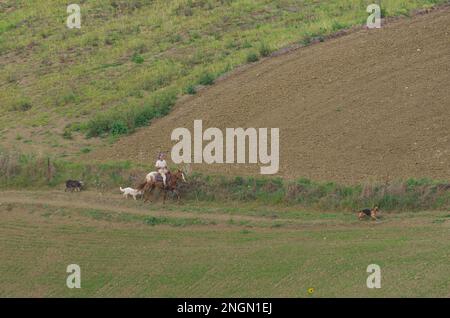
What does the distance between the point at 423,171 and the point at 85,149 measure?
1083 centimetres

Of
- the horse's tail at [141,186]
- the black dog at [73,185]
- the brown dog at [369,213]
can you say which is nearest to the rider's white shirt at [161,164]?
the horse's tail at [141,186]

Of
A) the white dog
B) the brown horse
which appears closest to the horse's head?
the brown horse

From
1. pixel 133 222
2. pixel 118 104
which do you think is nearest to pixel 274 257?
pixel 133 222

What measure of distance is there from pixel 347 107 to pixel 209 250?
31.8 feet

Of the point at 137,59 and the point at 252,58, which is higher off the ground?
the point at 137,59

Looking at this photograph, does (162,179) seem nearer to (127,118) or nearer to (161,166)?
(161,166)

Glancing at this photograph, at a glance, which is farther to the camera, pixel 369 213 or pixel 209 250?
pixel 369 213

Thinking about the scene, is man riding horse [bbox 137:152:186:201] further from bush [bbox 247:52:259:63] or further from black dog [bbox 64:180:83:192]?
bush [bbox 247:52:259:63]

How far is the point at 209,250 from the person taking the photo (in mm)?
24922

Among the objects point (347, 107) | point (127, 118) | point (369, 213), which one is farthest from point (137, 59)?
point (369, 213)

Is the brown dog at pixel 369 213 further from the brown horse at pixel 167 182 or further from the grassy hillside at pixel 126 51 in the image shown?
the grassy hillside at pixel 126 51

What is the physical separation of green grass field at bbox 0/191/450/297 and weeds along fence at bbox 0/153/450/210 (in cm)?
56

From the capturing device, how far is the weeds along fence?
90.1 ft

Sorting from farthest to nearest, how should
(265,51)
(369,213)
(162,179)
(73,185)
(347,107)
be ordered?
(265,51) < (347,107) < (73,185) < (162,179) < (369,213)
